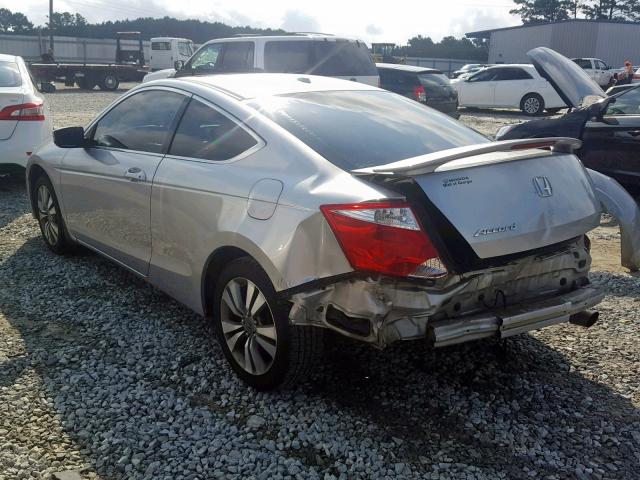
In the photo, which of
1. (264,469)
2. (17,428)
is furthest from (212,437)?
(17,428)

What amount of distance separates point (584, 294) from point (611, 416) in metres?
0.60

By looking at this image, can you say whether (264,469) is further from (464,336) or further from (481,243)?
(481,243)

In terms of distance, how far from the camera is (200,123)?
147 inches

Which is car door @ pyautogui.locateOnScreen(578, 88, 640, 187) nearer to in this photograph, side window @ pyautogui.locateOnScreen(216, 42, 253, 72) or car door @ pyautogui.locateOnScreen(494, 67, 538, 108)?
side window @ pyautogui.locateOnScreen(216, 42, 253, 72)

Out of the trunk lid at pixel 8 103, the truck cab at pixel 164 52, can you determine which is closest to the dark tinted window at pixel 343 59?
the trunk lid at pixel 8 103

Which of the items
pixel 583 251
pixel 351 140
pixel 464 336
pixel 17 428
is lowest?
pixel 17 428

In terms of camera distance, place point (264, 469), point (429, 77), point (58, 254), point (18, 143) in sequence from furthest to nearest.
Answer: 1. point (429, 77)
2. point (18, 143)
3. point (58, 254)
4. point (264, 469)

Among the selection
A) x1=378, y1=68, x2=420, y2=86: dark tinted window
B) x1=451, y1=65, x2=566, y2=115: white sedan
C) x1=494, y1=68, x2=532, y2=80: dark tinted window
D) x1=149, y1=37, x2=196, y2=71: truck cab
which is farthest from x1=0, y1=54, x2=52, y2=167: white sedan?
x1=149, y1=37, x2=196, y2=71: truck cab

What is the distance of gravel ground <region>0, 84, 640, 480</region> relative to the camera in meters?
2.75

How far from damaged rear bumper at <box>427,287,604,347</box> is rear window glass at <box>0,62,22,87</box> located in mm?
6994

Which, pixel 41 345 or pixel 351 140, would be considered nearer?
pixel 351 140

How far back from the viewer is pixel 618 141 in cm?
737

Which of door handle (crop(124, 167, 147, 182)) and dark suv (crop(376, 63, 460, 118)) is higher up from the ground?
dark suv (crop(376, 63, 460, 118))

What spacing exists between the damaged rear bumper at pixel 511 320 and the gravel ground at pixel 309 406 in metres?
0.48
